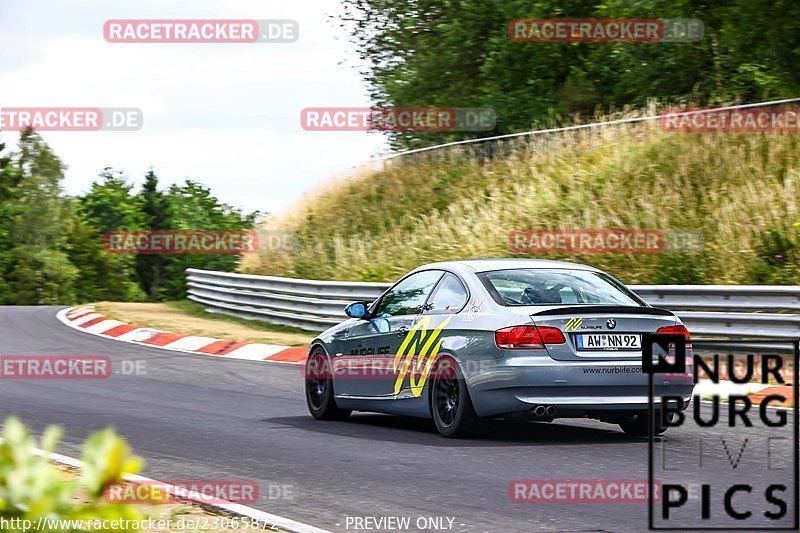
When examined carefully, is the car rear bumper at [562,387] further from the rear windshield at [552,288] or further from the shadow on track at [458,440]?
the rear windshield at [552,288]

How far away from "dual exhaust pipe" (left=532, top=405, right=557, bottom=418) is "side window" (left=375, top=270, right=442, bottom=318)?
1.64m

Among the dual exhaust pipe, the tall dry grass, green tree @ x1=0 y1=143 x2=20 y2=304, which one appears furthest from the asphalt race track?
green tree @ x1=0 y1=143 x2=20 y2=304

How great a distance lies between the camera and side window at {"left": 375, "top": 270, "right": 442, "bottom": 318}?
10.5m

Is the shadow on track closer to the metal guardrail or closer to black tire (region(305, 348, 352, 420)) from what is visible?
black tire (region(305, 348, 352, 420))

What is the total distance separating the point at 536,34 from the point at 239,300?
1012cm

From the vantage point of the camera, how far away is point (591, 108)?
2981cm

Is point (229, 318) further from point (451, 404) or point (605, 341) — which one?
point (605, 341)

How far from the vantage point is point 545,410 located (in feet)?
30.1

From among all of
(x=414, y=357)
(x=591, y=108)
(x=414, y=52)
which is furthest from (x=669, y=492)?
(x=414, y=52)

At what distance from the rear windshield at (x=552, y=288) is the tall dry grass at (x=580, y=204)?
7.93 m

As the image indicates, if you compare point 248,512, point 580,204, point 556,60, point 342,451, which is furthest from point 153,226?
point 248,512

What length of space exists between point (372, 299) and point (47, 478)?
17.4m

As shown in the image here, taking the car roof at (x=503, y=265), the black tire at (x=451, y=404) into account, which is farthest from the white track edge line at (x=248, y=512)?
the car roof at (x=503, y=265)

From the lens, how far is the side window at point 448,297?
9961 millimetres
